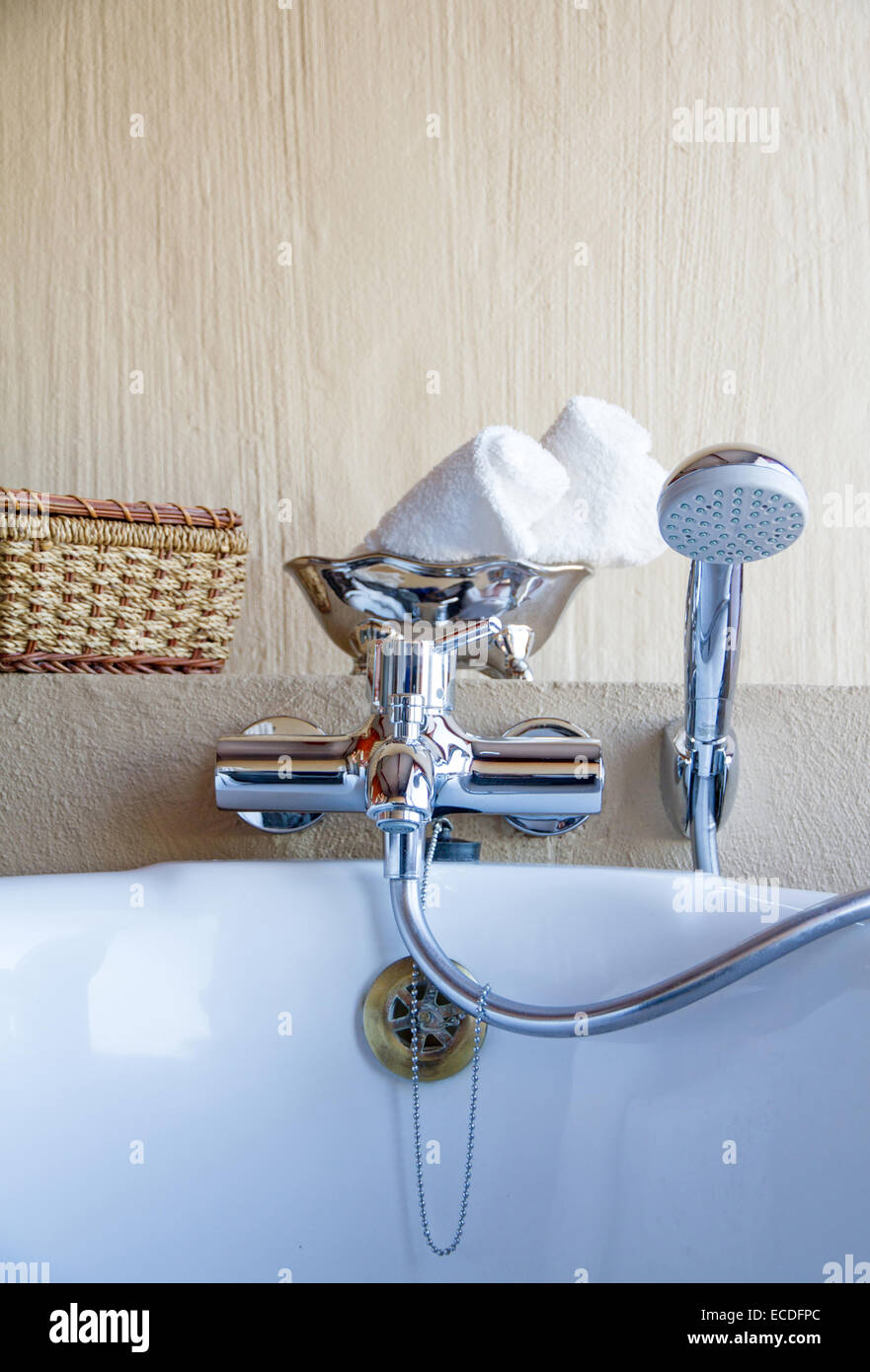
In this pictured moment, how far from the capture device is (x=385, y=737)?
0.58 m

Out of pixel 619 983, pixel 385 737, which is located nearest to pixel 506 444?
pixel 385 737

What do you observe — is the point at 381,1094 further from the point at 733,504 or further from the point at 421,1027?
the point at 733,504

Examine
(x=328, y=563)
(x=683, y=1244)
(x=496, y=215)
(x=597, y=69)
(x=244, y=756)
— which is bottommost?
(x=683, y=1244)

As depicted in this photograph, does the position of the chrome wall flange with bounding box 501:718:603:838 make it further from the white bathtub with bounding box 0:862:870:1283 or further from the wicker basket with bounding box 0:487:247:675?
the wicker basket with bounding box 0:487:247:675

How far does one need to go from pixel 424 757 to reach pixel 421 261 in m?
0.65

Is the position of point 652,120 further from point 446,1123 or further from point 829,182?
point 446,1123

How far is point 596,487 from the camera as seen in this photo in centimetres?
77

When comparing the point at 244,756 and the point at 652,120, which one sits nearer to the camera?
the point at 244,756

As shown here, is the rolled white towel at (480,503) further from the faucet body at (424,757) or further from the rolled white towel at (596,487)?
the faucet body at (424,757)

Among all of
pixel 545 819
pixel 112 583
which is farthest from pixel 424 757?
pixel 112 583

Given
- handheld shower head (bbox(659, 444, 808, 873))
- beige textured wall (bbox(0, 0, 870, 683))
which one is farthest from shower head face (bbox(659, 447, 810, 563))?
beige textured wall (bbox(0, 0, 870, 683))

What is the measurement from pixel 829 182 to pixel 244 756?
870 mm

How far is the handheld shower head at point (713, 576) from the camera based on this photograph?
45 centimetres

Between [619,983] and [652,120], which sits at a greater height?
[652,120]
